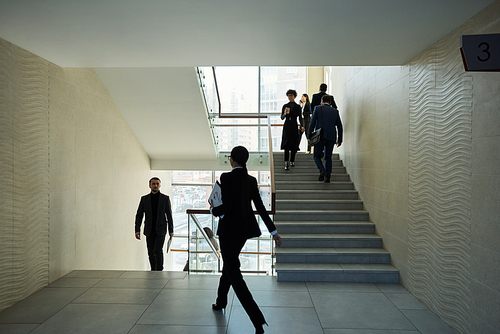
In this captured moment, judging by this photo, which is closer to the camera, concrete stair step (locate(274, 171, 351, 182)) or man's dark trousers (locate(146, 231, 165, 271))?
man's dark trousers (locate(146, 231, 165, 271))

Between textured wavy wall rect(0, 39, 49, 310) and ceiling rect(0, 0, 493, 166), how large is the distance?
30 centimetres

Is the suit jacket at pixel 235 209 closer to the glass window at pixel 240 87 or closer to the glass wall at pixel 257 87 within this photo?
the glass wall at pixel 257 87

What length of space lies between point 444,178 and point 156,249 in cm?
397

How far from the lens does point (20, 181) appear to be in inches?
151

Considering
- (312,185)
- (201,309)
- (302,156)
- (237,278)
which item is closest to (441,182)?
(237,278)

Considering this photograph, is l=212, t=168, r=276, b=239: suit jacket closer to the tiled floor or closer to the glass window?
the tiled floor

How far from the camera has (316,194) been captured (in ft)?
20.7

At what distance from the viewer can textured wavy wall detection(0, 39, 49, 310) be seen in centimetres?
364

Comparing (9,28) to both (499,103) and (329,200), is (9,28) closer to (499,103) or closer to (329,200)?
(499,103)

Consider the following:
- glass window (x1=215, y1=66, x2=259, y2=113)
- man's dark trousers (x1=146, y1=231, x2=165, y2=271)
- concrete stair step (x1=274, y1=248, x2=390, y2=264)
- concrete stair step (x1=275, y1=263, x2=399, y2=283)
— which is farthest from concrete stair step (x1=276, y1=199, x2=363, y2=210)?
glass window (x1=215, y1=66, x2=259, y2=113)

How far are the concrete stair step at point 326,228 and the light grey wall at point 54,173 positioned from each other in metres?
3.00

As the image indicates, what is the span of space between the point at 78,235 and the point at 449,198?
4797 millimetres

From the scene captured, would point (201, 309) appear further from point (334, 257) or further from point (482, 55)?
point (482, 55)

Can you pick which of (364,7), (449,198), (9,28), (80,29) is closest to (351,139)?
(449,198)
